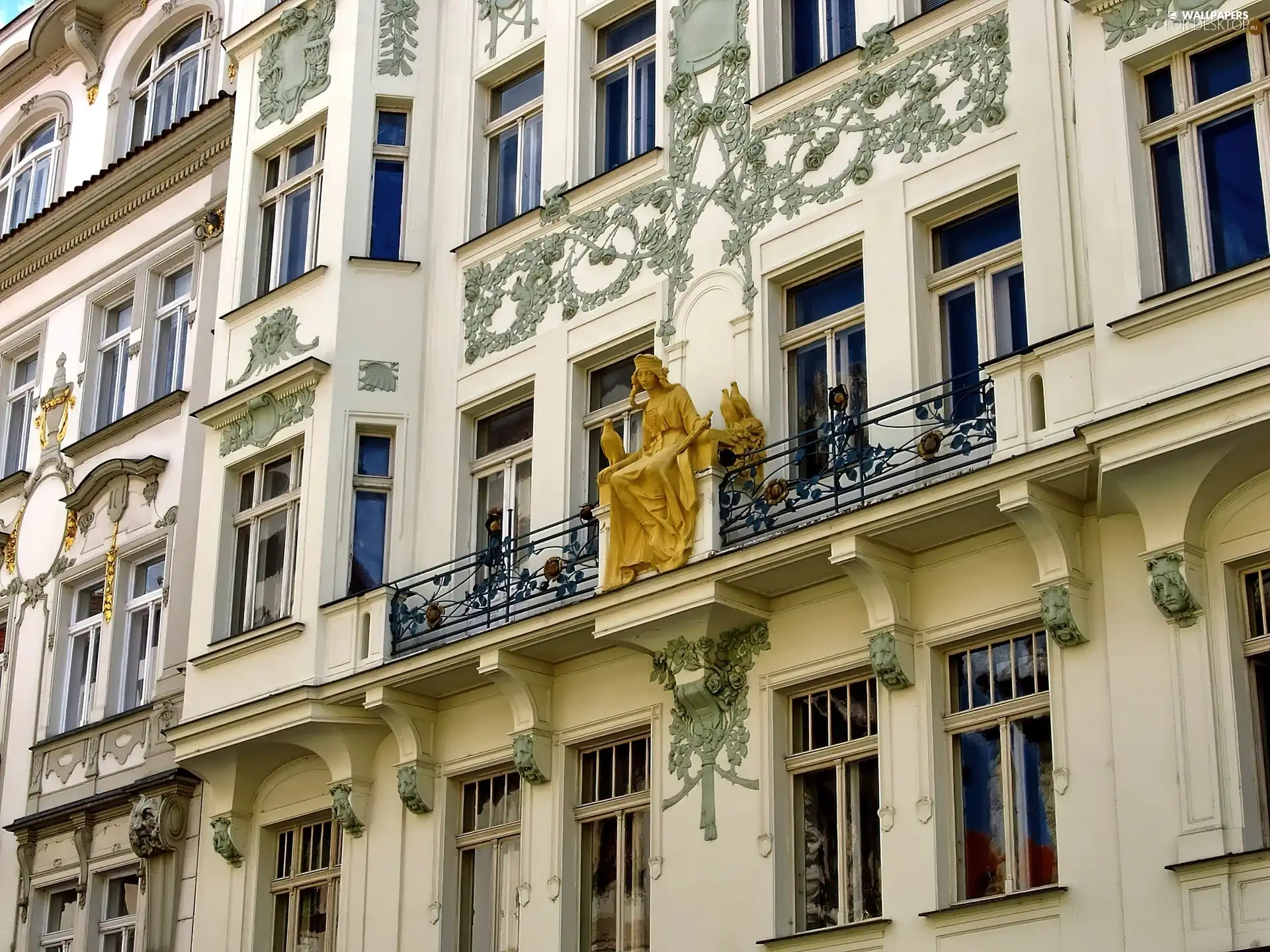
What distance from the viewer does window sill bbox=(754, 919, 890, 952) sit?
47.1 feet

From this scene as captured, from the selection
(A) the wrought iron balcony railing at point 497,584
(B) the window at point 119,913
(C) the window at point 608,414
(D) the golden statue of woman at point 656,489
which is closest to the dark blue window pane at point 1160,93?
(D) the golden statue of woman at point 656,489

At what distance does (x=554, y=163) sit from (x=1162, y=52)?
699 centimetres

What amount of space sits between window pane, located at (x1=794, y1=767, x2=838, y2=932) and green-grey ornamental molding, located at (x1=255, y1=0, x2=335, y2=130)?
9.70 m

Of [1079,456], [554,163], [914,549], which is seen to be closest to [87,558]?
[554,163]

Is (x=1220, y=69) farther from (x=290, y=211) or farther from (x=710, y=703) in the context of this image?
(x=290, y=211)

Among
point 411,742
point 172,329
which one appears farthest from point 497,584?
point 172,329

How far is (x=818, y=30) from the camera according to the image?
702 inches

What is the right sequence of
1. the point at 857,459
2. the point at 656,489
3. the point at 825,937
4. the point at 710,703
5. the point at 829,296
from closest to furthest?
the point at 825,937 → the point at 857,459 → the point at 710,703 → the point at 656,489 → the point at 829,296

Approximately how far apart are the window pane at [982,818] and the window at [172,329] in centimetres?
1179

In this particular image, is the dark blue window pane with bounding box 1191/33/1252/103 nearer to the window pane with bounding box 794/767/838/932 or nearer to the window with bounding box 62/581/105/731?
the window pane with bounding box 794/767/838/932

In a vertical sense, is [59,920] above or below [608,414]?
below

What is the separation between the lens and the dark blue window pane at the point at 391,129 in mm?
21016

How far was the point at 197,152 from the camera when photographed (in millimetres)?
23969

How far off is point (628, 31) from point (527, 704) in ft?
21.7
